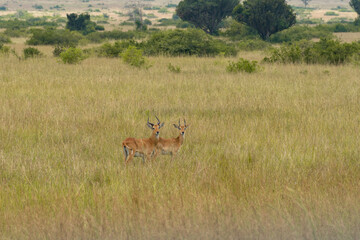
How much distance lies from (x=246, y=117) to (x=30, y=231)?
217 inches

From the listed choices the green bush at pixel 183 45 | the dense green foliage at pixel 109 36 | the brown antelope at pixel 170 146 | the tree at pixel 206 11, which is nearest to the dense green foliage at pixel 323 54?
the green bush at pixel 183 45

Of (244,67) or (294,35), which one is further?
(294,35)

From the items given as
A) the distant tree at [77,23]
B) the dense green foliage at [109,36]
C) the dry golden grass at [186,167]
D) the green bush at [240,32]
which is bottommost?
the distant tree at [77,23]

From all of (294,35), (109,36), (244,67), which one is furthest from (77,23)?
(244,67)

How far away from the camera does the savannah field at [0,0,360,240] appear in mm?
3988

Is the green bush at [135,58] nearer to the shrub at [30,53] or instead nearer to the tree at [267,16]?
the shrub at [30,53]

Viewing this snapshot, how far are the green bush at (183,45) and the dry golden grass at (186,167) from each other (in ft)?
41.7

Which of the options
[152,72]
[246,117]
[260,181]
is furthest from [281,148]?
[152,72]

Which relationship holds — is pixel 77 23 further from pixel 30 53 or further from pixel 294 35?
pixel 30 53

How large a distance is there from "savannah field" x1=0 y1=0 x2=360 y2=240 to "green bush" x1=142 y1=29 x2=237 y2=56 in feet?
41.1

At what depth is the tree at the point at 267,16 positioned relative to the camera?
144 ft

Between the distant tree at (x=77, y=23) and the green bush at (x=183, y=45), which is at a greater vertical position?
the green bush at (x=183, y=45)

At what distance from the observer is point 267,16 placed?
1720 inches

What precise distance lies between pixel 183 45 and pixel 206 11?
1248 inches
